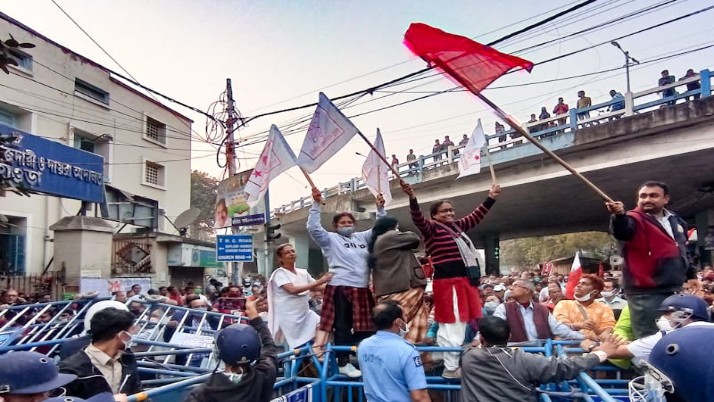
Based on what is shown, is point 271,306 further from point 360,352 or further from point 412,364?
point 412,364

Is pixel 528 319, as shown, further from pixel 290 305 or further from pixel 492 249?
pixel 492 249

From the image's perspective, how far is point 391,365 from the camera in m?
3.52

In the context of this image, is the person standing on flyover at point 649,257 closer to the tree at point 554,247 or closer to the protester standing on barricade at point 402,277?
the protester standing on barricade at point 402,277

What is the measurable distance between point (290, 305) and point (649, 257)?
3151mm

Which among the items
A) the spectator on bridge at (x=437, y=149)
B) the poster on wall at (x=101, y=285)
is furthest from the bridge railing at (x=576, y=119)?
the poster on wall at (x=101, y=285)

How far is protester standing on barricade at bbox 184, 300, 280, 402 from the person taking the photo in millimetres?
3053

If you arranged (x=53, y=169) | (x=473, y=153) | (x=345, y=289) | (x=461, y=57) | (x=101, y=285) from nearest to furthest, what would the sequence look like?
(x=461, y=57) → (x=345, y=289) → (x=473, y=153) → (x=53, y=169) → (x=101, y=285)

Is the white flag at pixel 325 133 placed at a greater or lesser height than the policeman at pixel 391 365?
greater

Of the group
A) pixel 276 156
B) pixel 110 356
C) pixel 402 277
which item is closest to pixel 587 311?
pixel 402 277

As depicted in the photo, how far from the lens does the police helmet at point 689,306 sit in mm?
2924

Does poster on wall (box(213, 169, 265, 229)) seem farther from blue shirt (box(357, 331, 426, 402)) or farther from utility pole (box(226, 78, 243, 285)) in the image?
blue shirt (box(357, 331, 426, 402))

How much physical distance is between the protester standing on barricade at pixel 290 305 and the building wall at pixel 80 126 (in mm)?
8943

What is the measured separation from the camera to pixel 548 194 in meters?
18.2

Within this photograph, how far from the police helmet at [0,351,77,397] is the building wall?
37.8ft
